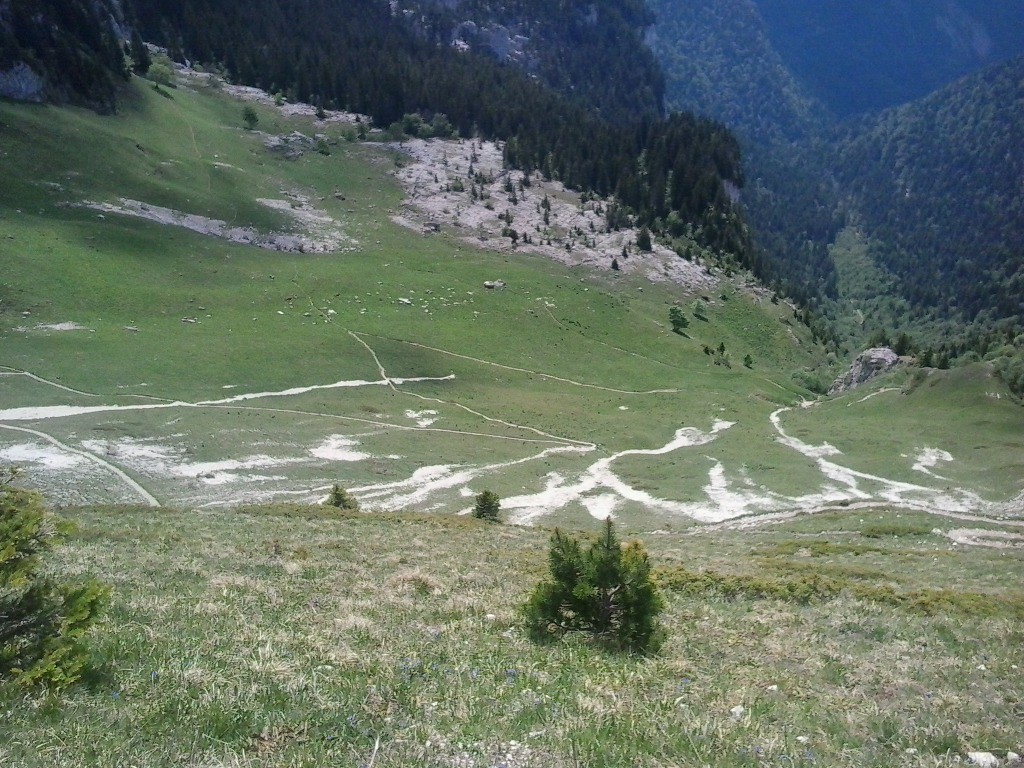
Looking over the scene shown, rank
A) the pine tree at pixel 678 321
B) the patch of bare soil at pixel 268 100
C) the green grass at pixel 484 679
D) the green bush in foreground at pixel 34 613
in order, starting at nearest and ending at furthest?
the green grass at pixel 484 679 → the green bush in foreground at pixel 34 613 → the pine tree at pixel 678 321 → the patch of bare soil at pixel 268 100

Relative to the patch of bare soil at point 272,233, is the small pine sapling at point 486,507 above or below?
below

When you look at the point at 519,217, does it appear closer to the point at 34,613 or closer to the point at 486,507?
the point at 486,507

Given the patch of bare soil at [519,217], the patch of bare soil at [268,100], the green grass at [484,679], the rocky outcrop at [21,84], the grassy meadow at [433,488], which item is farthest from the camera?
the patch of bare soil at [268,100]

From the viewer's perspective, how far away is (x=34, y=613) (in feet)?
27.2

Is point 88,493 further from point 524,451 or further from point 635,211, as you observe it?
point 635,211

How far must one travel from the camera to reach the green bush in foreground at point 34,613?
7.63m

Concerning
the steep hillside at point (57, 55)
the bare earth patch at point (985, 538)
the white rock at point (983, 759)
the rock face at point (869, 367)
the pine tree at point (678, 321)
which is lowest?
the bare earth patch at point (985, 538)

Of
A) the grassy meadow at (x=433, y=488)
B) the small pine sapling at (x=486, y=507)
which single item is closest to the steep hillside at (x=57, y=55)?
the grassy meadow at (x=433, y=488)

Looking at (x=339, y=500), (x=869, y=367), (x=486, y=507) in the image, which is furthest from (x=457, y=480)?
(x=869, y=367)

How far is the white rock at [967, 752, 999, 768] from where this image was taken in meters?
7.51

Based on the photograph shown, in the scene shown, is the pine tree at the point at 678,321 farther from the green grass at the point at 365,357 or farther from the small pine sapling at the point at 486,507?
the small pine sapling at the point at 486,507

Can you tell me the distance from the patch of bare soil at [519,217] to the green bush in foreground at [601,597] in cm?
13005

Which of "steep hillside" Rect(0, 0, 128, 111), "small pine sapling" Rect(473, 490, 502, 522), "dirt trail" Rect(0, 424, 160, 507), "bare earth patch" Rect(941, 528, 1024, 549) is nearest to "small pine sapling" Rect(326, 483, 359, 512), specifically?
"small pine sapling" Rect(473, 490, 502, 522)

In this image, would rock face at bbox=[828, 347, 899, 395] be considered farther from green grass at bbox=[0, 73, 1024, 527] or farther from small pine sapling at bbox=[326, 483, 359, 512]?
small pine sapling at bbox=[326, 483, 359, 512]
